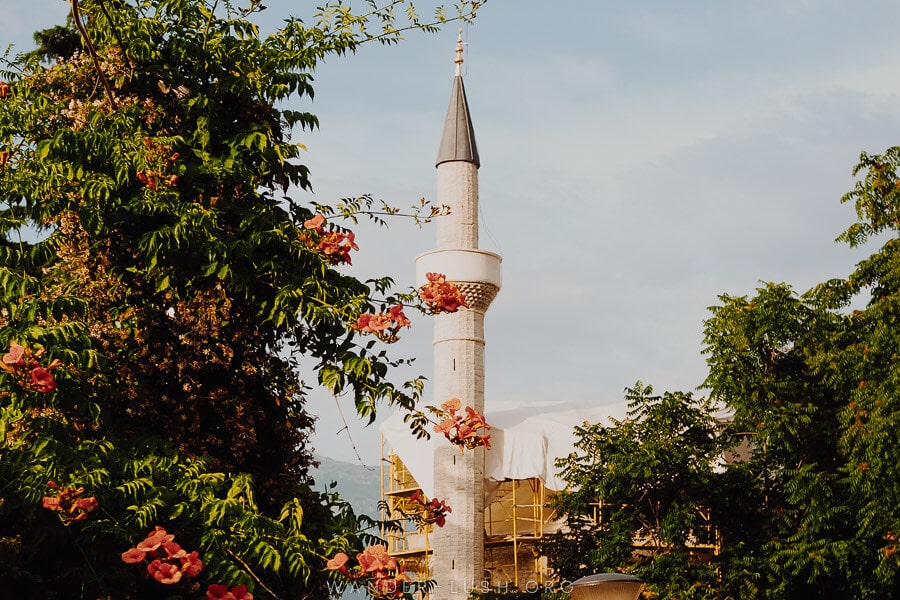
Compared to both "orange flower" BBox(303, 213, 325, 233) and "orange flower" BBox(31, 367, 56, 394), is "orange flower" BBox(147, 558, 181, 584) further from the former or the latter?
"orange flower" BBox(303, 213, 325, 233)

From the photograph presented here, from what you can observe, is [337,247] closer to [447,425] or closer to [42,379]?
[447,425]

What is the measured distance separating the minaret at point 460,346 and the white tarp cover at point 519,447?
109cm

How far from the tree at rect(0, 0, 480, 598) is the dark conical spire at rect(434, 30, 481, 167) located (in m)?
26.9

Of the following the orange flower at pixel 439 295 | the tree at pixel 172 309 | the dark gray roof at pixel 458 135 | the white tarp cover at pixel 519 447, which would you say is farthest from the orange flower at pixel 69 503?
the dark gray roof at pixel 458 135

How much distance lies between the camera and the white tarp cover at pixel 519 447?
33.6m

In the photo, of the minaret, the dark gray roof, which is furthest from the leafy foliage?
the dark gray roof

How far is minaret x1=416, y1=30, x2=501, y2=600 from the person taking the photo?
3152 cm

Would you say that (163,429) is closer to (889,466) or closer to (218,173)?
(218,173)

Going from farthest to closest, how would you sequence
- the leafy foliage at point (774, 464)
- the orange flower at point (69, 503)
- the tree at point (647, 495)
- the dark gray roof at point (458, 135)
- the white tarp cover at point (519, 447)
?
the dark gray roof at point (458, 135)
the white tarp cover at point (519, 447)
the tree at point (647, 495)
the leafy foliage at point (774, 464)
the orange flower at point (69, 503)

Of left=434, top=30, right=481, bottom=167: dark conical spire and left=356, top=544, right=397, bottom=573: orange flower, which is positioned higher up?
left=434, top=30, right=481, bottom=167: dark conical spire

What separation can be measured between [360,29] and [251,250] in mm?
1652

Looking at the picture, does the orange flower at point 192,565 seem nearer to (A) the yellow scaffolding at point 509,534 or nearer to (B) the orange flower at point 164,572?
(B) the orange flower at point 164,572

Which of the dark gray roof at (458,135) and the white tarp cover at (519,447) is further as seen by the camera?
the dark gray roof at (458,135)

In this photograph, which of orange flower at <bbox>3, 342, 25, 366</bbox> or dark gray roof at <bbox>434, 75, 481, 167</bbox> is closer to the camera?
orange flower at <bbox>3, 342, 25, 366</bbox>
